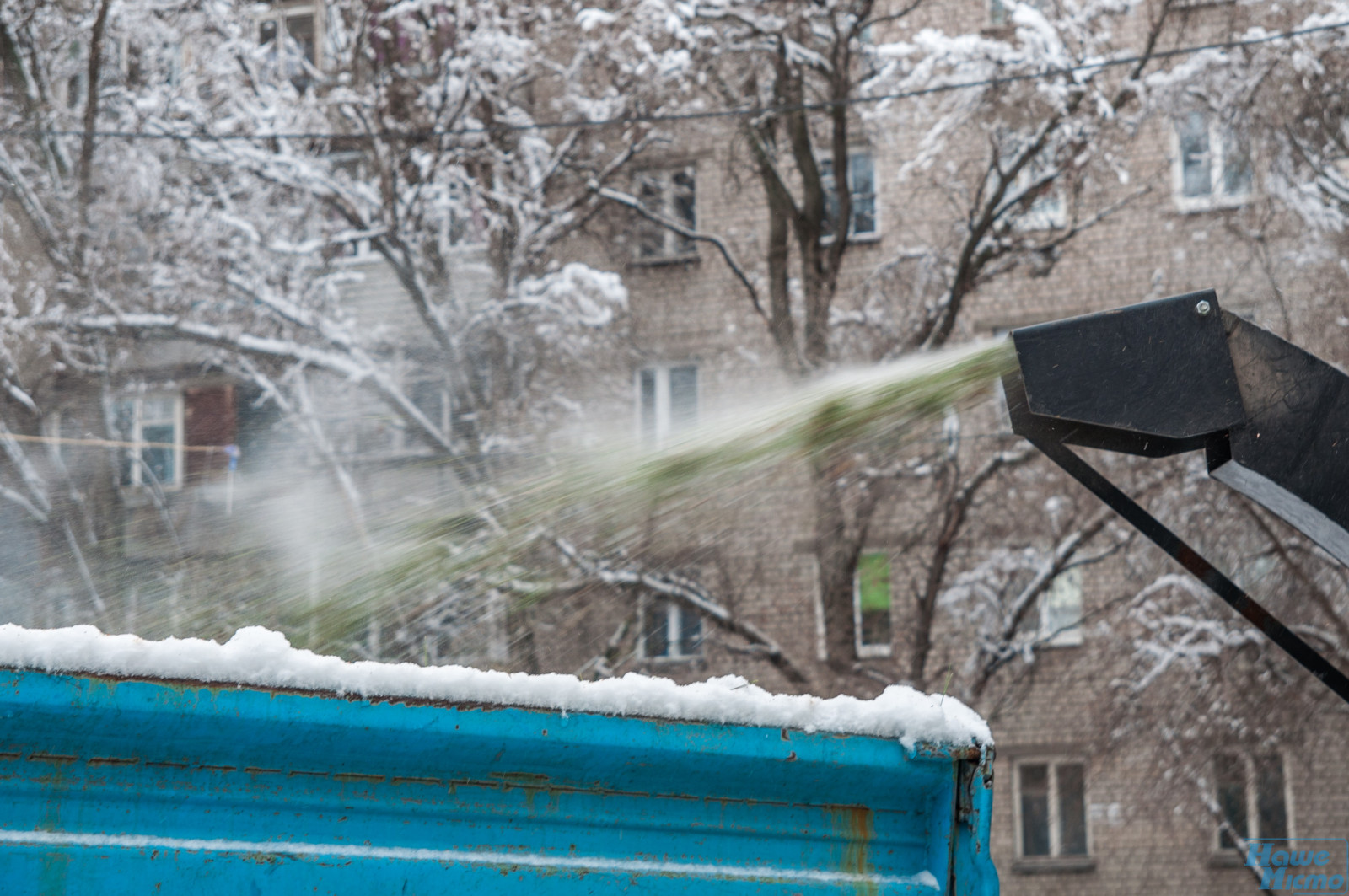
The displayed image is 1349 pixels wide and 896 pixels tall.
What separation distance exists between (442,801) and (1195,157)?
11465 millimetres

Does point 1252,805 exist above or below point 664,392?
below

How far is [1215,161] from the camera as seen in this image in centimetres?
1115

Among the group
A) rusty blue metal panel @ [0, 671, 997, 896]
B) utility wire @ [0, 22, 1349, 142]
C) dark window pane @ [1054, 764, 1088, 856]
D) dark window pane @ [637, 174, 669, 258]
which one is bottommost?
dark window pane @ [1054, 764, 1088, 856]

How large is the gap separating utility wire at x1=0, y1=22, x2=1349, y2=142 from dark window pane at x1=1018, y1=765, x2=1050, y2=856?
7.78m

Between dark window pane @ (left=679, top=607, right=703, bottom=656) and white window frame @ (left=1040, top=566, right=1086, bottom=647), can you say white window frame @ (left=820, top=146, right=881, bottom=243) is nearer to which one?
white window frame @ (left=1040, top=566, right=1086, bottom=647)

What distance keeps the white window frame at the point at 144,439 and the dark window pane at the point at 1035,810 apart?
9.59 m

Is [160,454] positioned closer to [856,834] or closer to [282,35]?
[282,35]

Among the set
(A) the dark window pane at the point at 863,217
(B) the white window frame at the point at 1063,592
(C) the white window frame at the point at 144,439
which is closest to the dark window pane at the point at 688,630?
(B) the white window frame at the point at 1063,592

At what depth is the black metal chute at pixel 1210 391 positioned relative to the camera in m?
2.26

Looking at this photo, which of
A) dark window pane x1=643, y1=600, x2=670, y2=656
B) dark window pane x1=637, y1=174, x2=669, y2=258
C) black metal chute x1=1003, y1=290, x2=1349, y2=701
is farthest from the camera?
dark window pane x1=637, y1=174, x2=669, y2=258

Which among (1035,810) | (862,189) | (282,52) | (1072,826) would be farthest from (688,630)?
(282,52)

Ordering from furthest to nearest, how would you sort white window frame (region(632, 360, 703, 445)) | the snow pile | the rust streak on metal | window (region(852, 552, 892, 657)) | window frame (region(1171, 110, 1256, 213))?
white window frame (region(632, 360, 703, 445)) → window (region(852, 552, 892, 657)) → window frame (region(1171, 110, 1256, 213)) → the rust streak on metal → the snow pile

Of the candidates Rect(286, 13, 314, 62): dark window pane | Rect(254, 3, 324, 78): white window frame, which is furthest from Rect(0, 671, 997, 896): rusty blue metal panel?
Rect(286, 13, 314, 62): dark window pane

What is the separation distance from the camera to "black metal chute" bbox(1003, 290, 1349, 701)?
2262 mm
